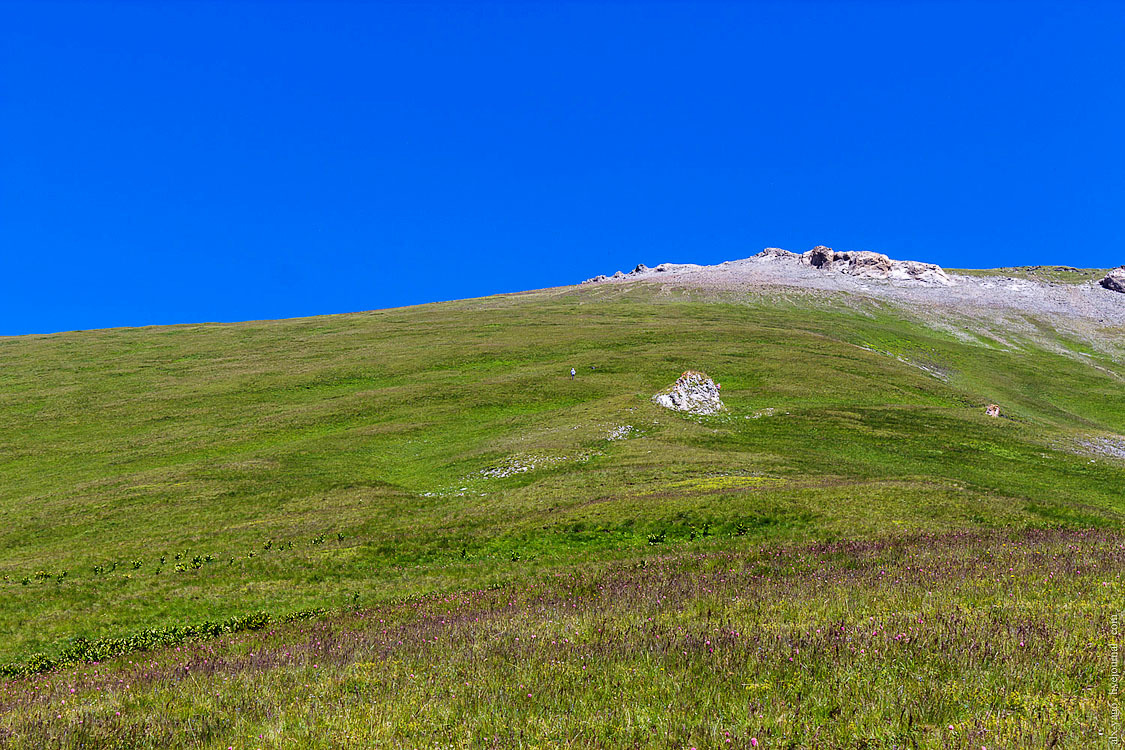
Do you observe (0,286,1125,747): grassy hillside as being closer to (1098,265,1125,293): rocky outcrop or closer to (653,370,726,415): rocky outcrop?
(653,370,726,415): rocky outcrop

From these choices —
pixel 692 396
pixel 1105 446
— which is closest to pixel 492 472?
pixel 692 396

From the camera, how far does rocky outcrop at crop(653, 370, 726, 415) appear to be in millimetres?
57906

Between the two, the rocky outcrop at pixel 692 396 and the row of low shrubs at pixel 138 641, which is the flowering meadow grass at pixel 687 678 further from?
the rocky outcrop at pixel 692 396

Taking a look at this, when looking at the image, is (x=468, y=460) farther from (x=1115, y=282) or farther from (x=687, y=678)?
(x=1115, y=282)

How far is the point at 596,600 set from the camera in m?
13.6

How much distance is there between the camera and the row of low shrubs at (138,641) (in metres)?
16.2

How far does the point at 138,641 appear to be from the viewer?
57.4ft

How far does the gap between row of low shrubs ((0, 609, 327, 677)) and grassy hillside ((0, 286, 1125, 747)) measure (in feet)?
3.37

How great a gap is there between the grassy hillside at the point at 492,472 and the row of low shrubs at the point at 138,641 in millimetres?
1026

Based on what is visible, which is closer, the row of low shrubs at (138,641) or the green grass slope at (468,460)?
the row of low shrubs at (138,641)

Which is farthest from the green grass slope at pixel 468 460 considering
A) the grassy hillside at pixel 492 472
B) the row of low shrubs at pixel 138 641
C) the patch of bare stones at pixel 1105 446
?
the patch of bare stones at pixel 1105 446

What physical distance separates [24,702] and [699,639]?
12.0 metres

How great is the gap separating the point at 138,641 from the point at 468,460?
30.6 metres

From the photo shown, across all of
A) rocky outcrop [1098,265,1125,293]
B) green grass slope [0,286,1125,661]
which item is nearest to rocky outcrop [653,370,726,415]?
green grass slope [0,286,1125,661]
